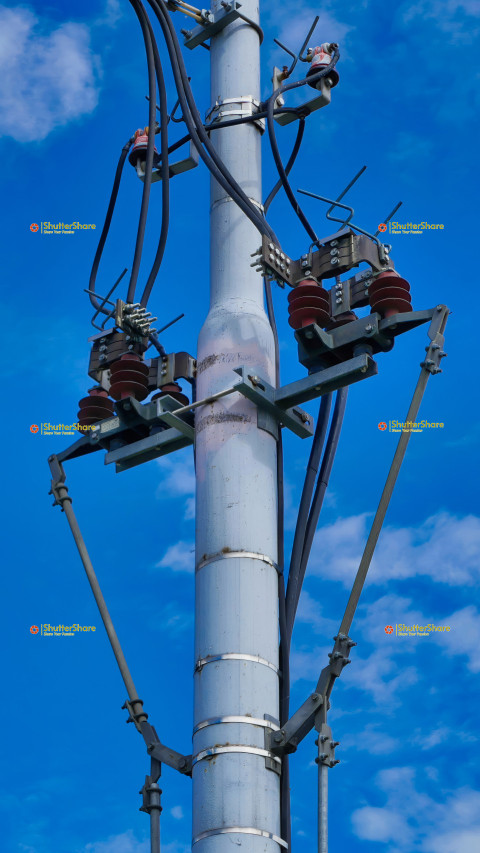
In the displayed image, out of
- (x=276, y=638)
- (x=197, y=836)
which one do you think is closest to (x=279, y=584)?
(x=276, y=638)

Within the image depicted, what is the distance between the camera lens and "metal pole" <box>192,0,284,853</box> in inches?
490

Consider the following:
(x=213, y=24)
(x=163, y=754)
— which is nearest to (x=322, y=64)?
(x=213, y=24)

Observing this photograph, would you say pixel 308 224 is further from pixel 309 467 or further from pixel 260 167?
pixel 309 467

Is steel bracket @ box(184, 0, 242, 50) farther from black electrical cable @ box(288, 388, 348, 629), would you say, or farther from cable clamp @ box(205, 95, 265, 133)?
black electrical cable @ box(288, 388, 348, 629)

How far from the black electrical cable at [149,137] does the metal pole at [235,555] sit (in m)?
0.77

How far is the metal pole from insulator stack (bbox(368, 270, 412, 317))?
1.43 metres

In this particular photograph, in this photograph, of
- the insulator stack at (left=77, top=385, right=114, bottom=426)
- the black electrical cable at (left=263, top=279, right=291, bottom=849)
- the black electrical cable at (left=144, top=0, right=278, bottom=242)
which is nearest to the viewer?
the black electrical cable at (left=263, top=279, right=291, bottom=849)

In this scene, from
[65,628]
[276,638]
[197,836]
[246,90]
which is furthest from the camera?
[246,90]

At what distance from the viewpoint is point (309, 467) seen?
15.0m

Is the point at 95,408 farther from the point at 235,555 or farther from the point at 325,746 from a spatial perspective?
the point at 325,746

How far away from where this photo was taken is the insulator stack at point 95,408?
52.0ft

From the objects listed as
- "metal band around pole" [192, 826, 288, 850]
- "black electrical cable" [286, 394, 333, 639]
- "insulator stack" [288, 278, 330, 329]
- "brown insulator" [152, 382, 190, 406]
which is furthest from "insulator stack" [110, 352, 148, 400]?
"metal band around pole" [192, 826, 288, 850]

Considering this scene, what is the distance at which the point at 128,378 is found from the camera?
1534 cm

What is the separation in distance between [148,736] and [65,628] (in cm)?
207
